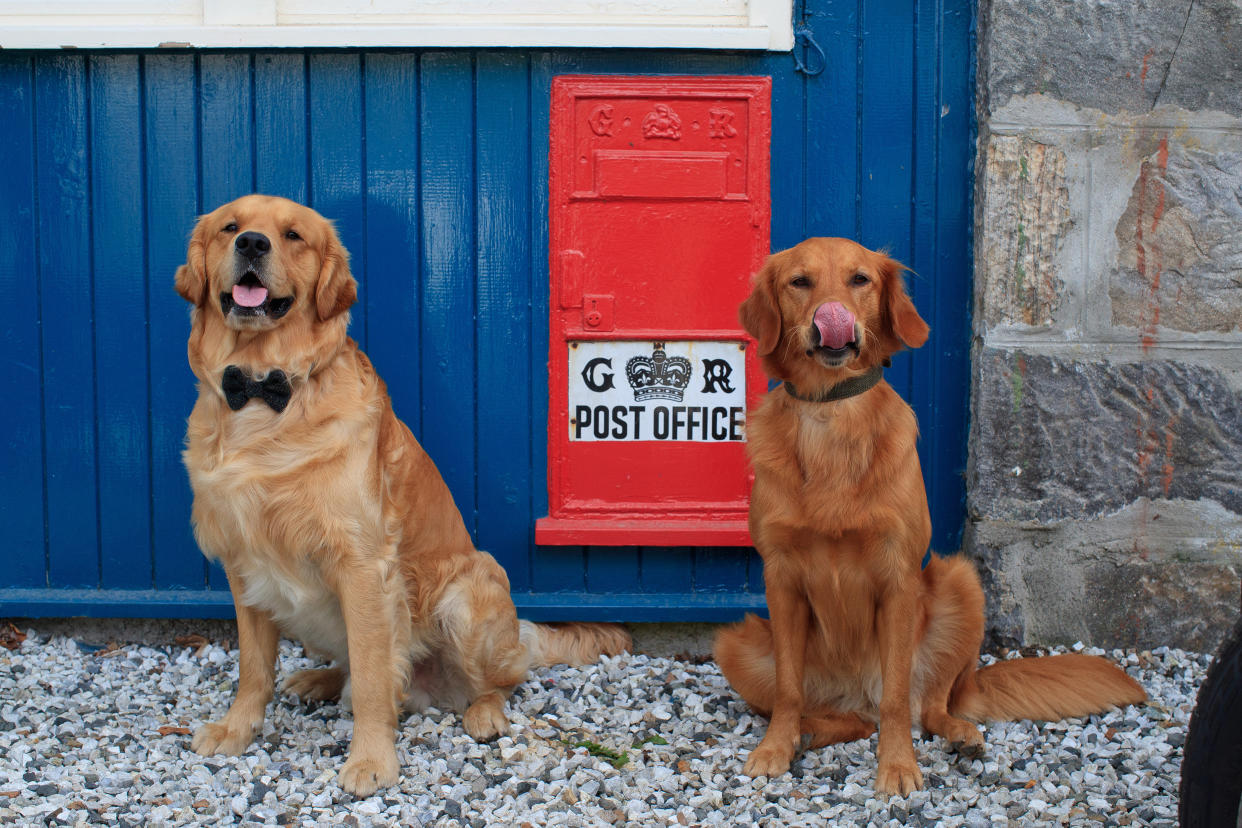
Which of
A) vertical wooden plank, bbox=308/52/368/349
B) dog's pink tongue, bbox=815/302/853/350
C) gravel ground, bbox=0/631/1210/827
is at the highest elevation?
vertical wooden plank, bbox=308/52/368/349

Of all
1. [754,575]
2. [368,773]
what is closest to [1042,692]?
[754,575]

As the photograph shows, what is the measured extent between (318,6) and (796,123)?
1.65 meters

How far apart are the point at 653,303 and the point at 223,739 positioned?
1.87 metres

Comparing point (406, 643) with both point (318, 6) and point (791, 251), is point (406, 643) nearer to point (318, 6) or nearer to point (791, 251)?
point (791, 251)

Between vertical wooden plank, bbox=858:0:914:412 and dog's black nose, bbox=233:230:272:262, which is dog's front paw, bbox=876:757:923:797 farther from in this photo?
dog's black nose, bbox=233:230:272:262

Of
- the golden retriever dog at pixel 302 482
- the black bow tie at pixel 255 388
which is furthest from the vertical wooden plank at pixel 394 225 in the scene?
the black bow tie at pixel 255 388

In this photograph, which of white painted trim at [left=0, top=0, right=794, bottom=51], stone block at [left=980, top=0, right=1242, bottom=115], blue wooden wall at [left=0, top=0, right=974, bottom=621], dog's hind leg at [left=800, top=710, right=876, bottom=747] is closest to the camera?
dog's hind leg at [left=800, top=710, right=876, bottom=747]

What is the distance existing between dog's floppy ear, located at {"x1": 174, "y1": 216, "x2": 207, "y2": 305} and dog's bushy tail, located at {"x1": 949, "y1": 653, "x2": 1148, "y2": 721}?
7.63ft

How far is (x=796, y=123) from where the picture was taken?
3.53m

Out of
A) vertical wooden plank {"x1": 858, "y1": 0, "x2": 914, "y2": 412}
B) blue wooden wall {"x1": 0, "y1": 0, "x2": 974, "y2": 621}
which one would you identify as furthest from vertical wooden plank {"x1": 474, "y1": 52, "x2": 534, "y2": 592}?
vertical wooden plank {"x1": 858, "y1": 0, "x2": 914, "y2": 412}

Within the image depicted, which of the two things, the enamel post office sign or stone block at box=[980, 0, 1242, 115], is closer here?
stone block at box=[980, 0, 1242, 115]

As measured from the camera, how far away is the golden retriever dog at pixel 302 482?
2.62m

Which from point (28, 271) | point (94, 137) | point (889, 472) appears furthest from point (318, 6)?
point (889, 472)

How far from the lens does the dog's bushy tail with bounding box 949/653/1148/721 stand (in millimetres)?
2924
